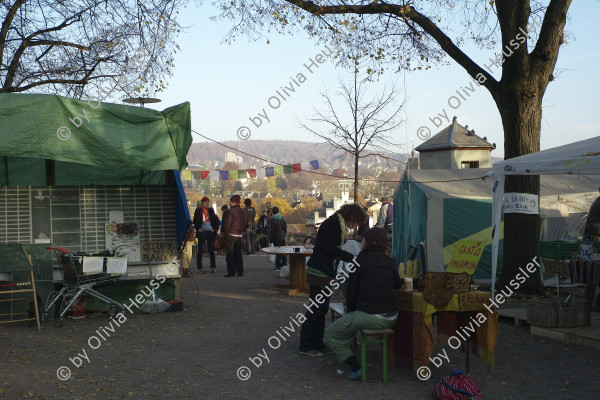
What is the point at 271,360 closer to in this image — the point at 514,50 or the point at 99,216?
the point at 99,216

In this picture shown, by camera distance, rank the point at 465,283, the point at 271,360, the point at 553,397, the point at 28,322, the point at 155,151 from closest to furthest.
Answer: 1. the point at 553,397
2. the point at 465,283
3. the point at 271,360
4. the point at 28,322
5. the point at 155,151

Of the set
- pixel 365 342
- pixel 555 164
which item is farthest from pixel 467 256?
pixel 555 164

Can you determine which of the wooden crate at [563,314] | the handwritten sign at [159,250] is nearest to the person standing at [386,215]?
the handwritten sign at [159,250]

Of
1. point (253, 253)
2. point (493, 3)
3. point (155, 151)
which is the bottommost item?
point (253, 253)

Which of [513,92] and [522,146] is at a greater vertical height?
[513,92]

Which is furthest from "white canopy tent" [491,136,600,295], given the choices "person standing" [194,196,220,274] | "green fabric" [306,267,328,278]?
"person standing" [194,196,220,274]

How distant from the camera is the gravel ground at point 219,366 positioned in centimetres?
614

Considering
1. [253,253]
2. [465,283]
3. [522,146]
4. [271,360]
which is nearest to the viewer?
[465,283]

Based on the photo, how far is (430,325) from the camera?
6461mm

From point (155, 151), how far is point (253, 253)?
47.5ft

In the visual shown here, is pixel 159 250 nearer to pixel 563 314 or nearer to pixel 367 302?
pixel 367 302

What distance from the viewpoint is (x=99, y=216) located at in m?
11.7

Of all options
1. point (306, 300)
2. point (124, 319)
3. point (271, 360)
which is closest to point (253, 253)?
point (306, 300)

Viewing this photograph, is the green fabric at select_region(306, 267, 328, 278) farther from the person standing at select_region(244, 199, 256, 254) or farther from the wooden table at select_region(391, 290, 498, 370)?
the person standing at select_region(244, 199, 256, 254)
